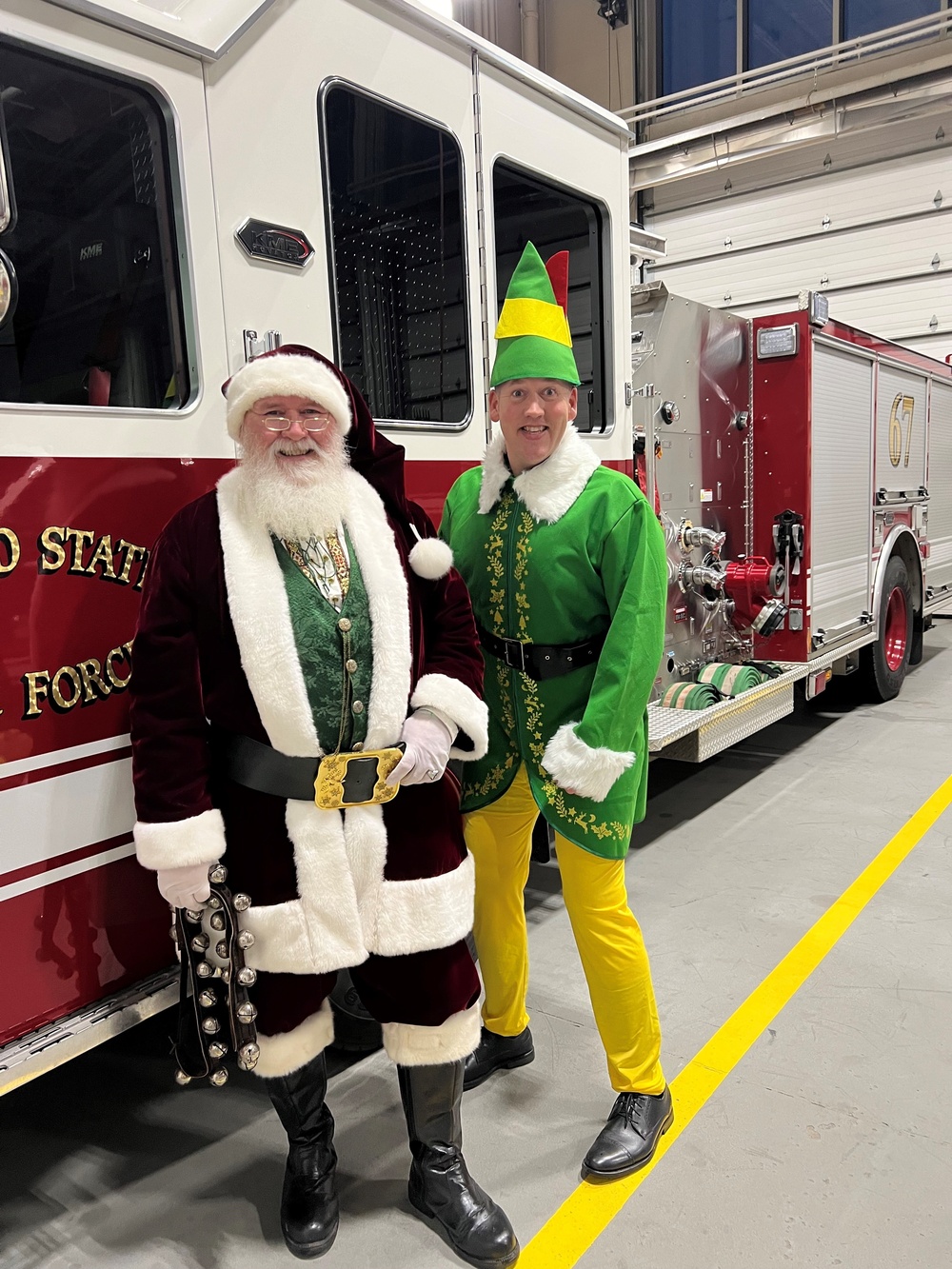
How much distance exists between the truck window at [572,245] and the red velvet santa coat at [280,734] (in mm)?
1462

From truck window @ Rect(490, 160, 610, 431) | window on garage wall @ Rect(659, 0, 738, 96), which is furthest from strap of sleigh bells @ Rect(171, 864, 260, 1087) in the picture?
window on garage wall @ Rect(659, 0, 738, 96)

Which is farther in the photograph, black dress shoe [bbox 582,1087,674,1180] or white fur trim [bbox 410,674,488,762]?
black dress shoe [bbox 582,1087,674,1180]

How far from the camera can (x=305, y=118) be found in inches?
89.3

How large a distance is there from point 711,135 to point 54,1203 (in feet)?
37.9

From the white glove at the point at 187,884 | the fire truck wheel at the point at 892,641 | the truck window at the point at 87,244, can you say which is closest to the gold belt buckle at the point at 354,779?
the white glove at the point at 187,884

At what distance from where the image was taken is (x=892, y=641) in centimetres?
696

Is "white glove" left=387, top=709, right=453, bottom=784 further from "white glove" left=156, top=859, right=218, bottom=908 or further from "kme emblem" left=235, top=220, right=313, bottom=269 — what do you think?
"kme emblem" left=235, top=220, right=313, bottom=269

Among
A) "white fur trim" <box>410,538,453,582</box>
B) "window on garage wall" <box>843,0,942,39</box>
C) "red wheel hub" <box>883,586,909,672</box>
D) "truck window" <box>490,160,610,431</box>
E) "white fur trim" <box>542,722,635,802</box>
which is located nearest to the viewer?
"white fur trim" <box>410,538,453,582</box>

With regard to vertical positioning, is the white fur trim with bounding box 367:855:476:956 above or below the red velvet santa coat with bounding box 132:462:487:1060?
below

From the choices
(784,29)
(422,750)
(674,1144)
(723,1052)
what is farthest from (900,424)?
(784,29)

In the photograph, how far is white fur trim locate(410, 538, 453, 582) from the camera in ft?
6.55

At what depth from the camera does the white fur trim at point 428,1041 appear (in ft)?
6.59

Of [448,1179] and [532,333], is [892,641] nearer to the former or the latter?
[532,333]

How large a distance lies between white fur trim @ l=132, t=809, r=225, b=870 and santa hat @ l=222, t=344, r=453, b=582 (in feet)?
2.19
